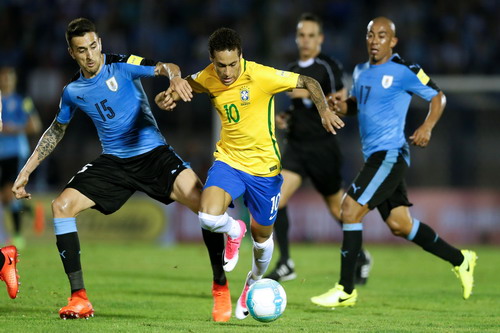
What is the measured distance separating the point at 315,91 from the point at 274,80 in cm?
34

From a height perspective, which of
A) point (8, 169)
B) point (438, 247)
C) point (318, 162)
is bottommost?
point (438, 247)

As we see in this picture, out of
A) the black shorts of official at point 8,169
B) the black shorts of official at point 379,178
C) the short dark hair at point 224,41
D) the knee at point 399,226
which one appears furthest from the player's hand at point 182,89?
the black shorts of official at point 8,169

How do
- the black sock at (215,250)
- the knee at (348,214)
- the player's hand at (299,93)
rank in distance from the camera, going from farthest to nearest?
1. the player's hand at (299,93)
2. the knee at (348,214)
3. the black sock at (215,250)

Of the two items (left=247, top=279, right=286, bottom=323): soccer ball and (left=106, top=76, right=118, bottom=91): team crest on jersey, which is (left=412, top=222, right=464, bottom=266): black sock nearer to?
(left=247, top=279, right=286, bottom=323): soccer ball

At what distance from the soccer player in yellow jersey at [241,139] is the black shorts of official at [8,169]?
23.5ft

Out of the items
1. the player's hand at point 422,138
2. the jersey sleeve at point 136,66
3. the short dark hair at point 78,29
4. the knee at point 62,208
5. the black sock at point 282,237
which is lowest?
the black sock at point 282,237

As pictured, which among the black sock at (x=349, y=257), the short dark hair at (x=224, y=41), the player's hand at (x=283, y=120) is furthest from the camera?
the player's hand at (x=283, y=120)

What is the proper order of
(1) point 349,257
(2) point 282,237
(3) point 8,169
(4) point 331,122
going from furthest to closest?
(3) point 8,169 → (2) point 282,237 → (1) point 349,257 → (4) point 331,122

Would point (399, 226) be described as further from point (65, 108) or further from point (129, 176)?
point (65, 108)

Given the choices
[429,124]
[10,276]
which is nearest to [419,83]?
[429,124]

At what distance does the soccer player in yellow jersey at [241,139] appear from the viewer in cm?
658

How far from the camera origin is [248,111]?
6809 mm

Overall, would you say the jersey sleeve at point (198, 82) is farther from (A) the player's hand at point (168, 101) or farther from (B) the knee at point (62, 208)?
(B) the knee at point (62, 208)

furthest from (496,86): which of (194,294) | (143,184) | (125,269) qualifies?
(143,184)
